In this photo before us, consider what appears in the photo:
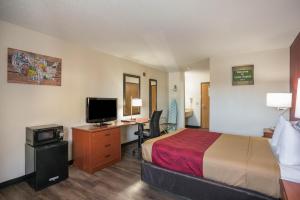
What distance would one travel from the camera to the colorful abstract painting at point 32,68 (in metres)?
2.51

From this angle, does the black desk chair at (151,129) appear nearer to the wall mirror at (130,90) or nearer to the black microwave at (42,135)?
the wall mirror at (130,90)

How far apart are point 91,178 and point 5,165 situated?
1.24 metres

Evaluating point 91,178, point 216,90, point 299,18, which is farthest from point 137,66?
point 299,18

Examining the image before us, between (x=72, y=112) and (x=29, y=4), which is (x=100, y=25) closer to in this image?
(x=29, y=4)

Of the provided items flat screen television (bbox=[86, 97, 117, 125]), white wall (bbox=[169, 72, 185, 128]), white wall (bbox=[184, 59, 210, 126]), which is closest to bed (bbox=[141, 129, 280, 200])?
flat screen television (bbox=[86, 97, 117, 125])

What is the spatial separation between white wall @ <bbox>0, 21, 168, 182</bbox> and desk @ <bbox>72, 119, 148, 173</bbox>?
340mm

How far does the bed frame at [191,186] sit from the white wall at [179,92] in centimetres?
412

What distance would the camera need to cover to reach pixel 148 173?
239 cm

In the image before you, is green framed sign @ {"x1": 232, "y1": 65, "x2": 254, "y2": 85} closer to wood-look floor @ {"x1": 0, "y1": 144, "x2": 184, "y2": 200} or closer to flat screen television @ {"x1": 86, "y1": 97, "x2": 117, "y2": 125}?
flat screen television @ {"x1": 86, "y1": 97, "x2": 117, "y2": 125}

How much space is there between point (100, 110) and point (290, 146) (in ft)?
10.1

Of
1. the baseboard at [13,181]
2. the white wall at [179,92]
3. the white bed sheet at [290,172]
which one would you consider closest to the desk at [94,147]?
the baseboard at [13,181]

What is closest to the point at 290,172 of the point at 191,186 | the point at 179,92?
the point at 191,186

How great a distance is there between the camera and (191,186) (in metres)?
2.02

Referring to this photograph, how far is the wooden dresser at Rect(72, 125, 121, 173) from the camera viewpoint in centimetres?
295
